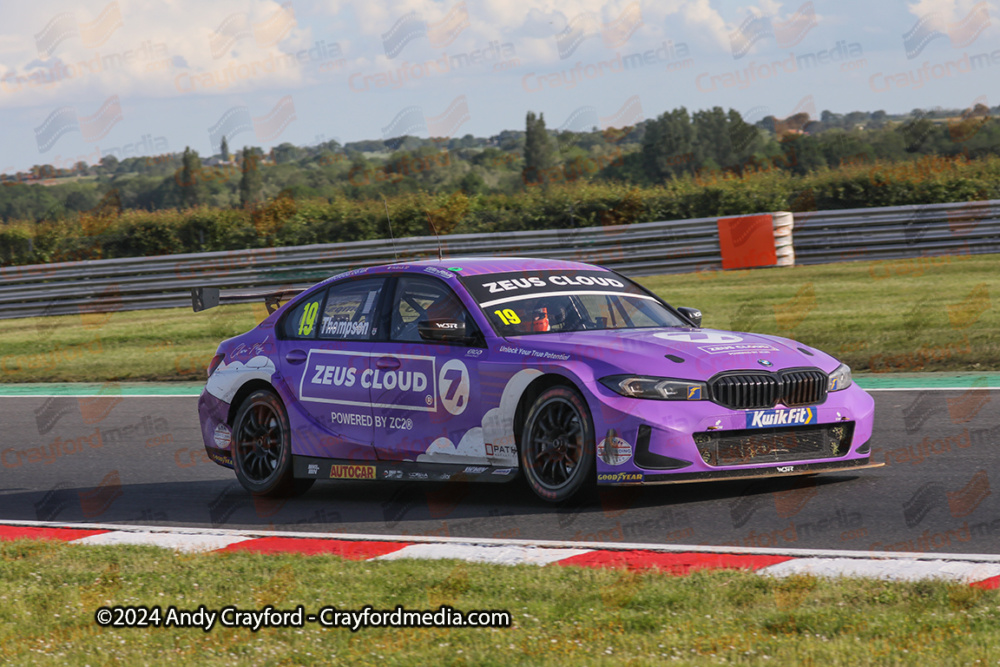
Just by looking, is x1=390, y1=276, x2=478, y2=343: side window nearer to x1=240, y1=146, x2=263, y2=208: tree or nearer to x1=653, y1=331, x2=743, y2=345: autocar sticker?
x1=653, y1=331, x2=743, y2=345: autocar sticker

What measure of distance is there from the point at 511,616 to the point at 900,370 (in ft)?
29.9

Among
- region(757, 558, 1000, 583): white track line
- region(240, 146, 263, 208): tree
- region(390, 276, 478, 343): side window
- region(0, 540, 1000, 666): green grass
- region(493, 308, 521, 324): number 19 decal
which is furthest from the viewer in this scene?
region(240, 146, 263, 208): tree

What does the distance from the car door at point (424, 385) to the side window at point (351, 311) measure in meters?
0.17

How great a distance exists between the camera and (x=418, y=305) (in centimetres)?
816

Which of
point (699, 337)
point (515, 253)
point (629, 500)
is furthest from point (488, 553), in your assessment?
point (515, 253)

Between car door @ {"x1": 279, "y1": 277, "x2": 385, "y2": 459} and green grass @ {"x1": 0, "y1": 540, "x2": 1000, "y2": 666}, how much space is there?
82.3 inches

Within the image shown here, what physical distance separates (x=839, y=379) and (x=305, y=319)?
356 cm

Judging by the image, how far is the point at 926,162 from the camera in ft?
79.3

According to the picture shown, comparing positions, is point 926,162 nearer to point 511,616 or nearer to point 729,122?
point 511,616

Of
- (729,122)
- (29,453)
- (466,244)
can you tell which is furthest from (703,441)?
(729,122)

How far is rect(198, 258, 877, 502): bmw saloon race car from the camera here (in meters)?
6.98


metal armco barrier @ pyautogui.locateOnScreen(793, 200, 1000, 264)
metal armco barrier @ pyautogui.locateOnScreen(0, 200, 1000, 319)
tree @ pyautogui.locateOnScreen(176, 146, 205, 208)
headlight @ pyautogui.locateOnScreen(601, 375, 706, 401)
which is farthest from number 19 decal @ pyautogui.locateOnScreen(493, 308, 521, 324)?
tree @ pyautogui.locateOnScreen(176, 146, 205, 208)

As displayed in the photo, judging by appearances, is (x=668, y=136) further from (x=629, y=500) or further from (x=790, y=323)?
(x=629, y=500)

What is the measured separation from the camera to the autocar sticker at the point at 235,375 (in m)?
8.77
